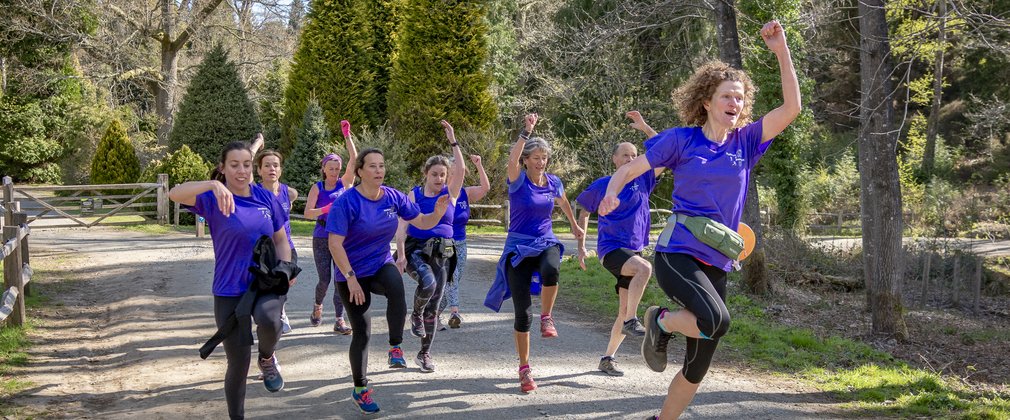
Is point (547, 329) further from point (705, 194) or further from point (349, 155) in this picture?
point (705, 194)

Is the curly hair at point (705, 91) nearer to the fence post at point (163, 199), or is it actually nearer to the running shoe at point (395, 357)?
the running shoe at point (395, 357)

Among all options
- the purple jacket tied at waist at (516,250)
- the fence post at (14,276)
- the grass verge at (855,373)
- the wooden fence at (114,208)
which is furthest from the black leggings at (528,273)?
the wooden fence at (114,208)

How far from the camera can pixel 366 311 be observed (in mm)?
5715

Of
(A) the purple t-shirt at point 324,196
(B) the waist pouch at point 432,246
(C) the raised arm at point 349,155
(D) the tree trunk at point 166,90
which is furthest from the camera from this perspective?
(D) the tree trunk at point 166,90

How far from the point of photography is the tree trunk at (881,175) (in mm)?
9633

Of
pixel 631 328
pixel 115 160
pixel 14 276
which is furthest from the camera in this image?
pixel 115 160

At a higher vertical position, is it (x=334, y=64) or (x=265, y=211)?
(x=334, y=64)

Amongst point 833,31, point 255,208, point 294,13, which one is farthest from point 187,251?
point 833,31

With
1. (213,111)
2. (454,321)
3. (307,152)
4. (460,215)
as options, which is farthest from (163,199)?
(460,215)

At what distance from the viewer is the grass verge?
6270 mm

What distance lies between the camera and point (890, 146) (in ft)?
31.6

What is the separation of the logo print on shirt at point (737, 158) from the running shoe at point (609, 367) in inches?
112

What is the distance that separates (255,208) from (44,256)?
11569mm

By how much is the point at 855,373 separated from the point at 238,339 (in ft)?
16.9
